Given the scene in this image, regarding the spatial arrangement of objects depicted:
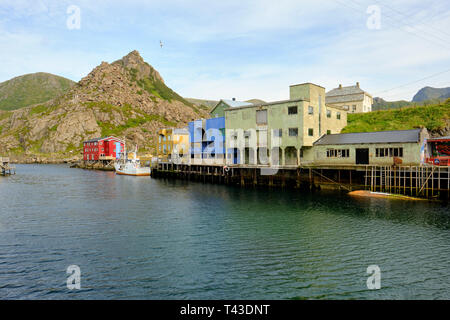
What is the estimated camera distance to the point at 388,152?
43.9 metres

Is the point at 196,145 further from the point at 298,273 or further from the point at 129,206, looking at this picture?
the point at 298,273

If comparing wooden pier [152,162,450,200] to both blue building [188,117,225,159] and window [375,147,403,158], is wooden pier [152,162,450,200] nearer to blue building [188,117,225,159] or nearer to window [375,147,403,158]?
window [375,147,403,158]

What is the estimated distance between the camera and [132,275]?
16078 millimetres

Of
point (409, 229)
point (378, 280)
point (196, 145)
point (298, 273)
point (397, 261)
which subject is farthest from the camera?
point (196, 145)

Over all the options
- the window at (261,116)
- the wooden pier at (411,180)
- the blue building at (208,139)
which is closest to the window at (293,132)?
the window at (261,116)

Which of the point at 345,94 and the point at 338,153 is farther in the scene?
the point at 345,94

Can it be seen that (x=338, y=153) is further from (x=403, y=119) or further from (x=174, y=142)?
(x=174, y=142)

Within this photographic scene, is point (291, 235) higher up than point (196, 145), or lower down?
lower down

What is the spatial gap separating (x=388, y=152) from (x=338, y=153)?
8.01m

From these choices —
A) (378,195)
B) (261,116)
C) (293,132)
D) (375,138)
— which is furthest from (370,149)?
(261,116)

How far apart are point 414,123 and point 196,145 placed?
51.9 meters

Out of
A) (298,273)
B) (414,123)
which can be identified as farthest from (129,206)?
(414,123)
